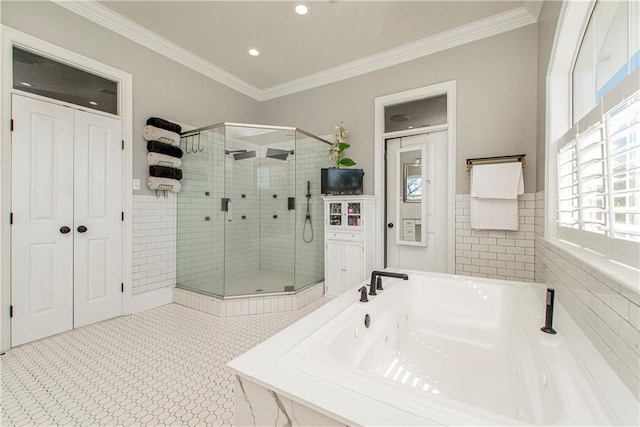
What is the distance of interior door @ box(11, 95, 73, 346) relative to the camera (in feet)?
7.24

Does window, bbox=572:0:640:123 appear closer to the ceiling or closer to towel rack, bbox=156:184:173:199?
the ceiling

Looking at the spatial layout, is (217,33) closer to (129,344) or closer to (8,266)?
(8,266)

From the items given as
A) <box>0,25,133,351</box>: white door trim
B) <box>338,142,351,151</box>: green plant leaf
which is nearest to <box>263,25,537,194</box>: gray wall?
<box>338,142,351,151</box>: green plant leaf

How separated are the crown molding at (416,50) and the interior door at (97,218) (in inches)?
96.9

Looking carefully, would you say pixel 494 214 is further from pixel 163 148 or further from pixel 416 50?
pixel 163 148

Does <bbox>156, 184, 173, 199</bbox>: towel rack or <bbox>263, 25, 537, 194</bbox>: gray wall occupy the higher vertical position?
<bbox>263, 25, 537, 194</bbox>: gray wall

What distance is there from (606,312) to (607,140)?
626mm

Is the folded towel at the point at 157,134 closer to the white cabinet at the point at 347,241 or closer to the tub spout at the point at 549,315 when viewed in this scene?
the white cabinet at the point at 347,241

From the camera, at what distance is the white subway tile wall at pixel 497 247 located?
261 centimetres

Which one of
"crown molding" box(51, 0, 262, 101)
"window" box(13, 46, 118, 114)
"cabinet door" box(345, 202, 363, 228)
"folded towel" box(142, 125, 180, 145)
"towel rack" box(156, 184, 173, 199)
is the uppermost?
"crown molding" box(51, 0, 262, 101)

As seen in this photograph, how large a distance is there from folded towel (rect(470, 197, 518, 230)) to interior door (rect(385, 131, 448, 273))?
0.39m

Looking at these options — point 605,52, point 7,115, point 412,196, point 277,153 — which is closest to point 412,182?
point 412,196

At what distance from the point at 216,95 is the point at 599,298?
431cm

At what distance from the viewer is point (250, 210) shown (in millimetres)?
3568
